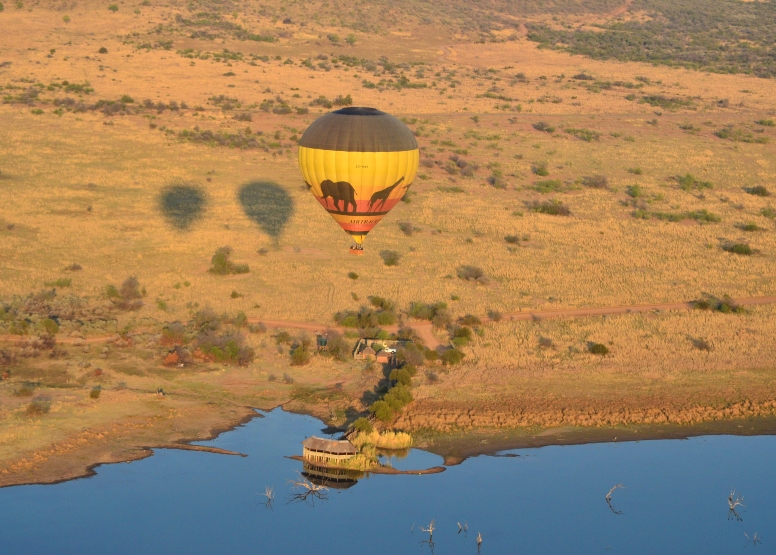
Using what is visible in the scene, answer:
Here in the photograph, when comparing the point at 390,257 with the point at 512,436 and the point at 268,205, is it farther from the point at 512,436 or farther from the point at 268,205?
the point at 512,436

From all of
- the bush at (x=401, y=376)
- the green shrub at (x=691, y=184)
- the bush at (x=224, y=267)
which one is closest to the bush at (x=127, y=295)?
the bush at (x=224, y=267)

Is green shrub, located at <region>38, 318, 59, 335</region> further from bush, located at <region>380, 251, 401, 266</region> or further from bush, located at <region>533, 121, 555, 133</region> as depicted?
bush, located at <region>533, 121, 555, 133</region>

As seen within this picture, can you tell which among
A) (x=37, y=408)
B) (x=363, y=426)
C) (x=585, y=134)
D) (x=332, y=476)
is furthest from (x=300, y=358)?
(x=585, y=134)

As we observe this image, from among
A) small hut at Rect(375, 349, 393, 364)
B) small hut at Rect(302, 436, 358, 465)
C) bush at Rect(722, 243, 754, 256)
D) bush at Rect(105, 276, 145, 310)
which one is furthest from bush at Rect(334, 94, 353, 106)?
small hut at Rect(302, 436, 358, 465)

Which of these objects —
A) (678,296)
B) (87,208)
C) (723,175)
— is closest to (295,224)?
(87,208)

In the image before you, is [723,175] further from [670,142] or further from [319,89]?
[319,89]
